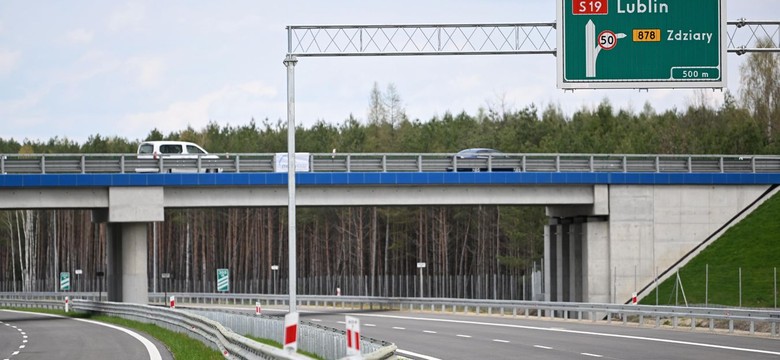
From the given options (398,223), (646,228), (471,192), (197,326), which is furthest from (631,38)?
(398,223)

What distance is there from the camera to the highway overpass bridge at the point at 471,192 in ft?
181

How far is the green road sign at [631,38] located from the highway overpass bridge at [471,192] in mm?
22711

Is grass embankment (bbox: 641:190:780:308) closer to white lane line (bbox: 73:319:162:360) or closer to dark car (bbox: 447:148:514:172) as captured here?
dark car (bbox: 447:148:514:172)

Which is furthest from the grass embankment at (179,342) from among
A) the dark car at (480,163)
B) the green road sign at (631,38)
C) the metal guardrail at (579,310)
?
the dark car at (480,163)

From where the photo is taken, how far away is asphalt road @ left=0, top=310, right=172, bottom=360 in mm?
32000

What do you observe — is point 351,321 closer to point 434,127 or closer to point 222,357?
point 222,357

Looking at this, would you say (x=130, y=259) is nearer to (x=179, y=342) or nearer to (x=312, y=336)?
(x=179, y=342)

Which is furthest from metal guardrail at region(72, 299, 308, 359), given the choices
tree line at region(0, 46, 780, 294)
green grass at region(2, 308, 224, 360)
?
tree line at region(0, 46, 780, 294)

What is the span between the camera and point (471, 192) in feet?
190

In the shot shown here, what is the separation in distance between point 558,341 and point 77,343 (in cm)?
1367

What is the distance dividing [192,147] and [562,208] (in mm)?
17985

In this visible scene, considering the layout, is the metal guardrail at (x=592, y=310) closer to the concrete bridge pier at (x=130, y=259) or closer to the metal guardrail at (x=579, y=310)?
the metal guardrail at (x=579, y=310)

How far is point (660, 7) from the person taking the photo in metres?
34.5

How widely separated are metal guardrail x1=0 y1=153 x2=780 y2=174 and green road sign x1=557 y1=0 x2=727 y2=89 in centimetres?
Result: 2194
